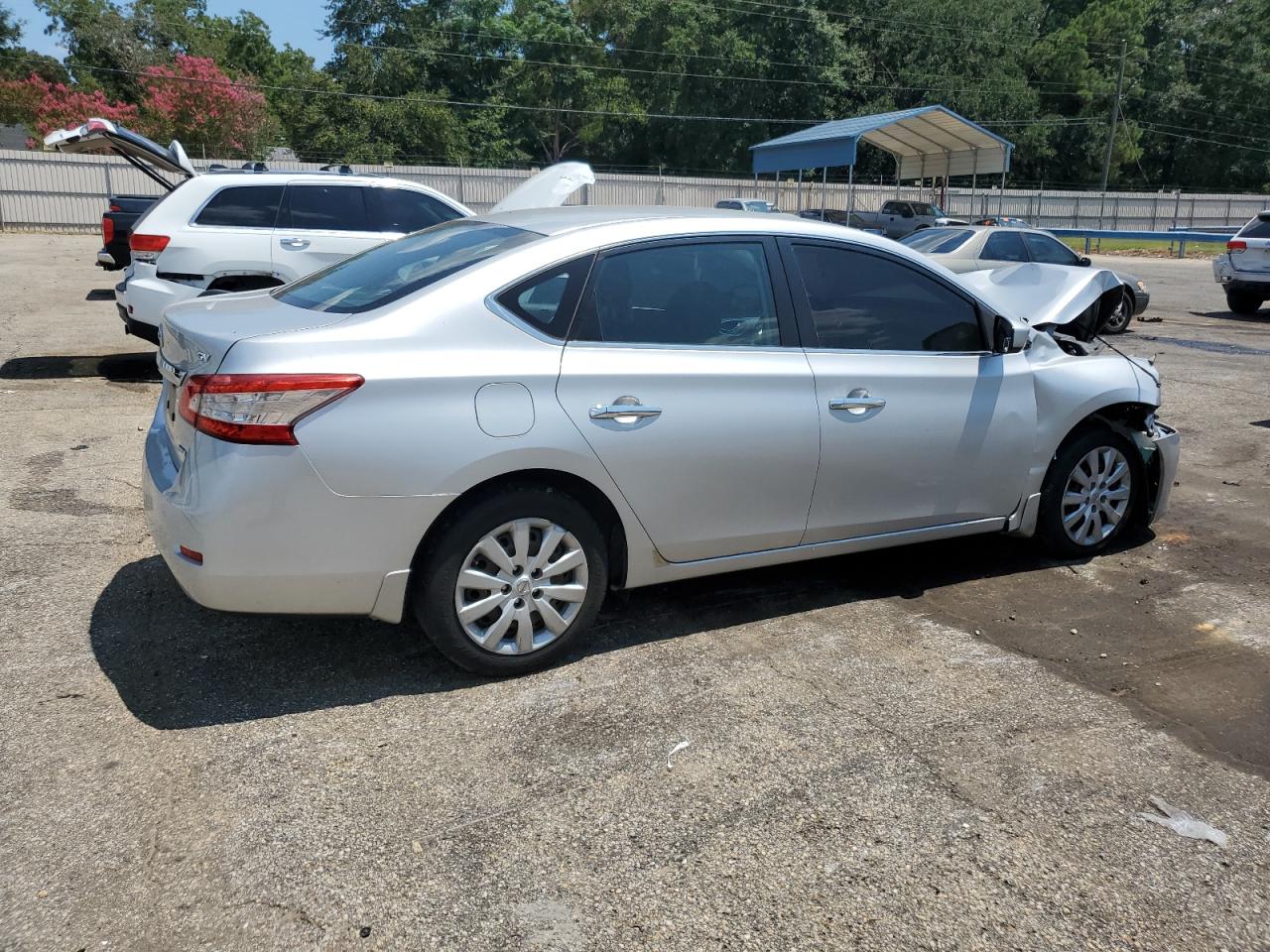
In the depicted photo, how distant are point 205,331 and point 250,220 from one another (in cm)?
606

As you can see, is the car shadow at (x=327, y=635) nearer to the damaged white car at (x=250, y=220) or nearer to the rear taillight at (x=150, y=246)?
the damaged white car at (x=250, y=220)

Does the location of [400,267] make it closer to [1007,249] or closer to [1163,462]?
[1163,462]

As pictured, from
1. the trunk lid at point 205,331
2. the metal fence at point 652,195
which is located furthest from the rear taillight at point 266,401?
the metal fence at point 652,195

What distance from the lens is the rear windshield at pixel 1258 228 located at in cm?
1617

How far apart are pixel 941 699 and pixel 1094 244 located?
137 feet

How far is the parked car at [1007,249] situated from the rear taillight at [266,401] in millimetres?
11715

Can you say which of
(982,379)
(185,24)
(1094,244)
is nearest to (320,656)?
(982,379)

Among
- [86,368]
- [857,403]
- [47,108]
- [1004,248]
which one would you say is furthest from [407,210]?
[47,108]

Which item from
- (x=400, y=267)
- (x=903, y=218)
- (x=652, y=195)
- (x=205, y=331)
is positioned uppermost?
(x=652, y=195)

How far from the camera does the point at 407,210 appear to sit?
9820 millimetres

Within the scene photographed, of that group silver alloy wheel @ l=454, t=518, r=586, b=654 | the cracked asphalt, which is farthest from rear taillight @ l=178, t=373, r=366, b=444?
the cracked asphalt

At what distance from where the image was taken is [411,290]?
3867 mm

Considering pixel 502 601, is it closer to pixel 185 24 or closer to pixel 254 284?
pixel 254 284

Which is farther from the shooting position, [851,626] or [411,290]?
[851,626]
